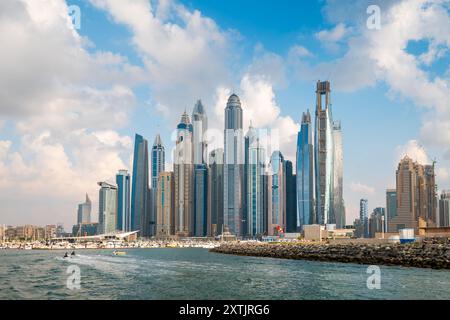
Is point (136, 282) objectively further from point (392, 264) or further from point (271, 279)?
point (392, 264)

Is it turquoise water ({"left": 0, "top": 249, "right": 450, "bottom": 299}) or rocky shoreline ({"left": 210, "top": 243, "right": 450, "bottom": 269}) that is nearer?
turquoise water ({"left": 0, "top": 249, "right": 450, "bottom": 299})

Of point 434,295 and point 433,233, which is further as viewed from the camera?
point 433,233

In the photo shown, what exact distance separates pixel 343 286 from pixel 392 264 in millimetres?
32352

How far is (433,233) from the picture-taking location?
14338 centimetres

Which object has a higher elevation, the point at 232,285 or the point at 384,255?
the point at 232,285

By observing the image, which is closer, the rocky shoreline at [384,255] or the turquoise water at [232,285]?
the turquoise water at [232,285]

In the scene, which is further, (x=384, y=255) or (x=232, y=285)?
(x=384, y=255)
